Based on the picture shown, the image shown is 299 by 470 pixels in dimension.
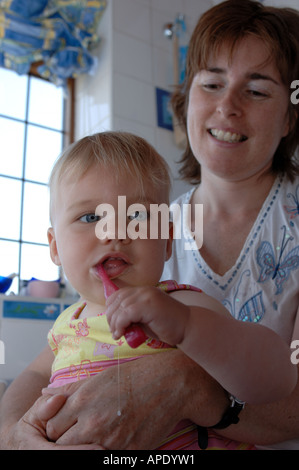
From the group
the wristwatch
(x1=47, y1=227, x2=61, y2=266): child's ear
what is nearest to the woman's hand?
the wristwatch

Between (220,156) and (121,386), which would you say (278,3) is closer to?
(220,156)

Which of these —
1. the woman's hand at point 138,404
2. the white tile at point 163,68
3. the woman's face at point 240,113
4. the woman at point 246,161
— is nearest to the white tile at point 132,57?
the white tile at point 163,68

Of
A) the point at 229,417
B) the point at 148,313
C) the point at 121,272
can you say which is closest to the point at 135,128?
the point at 121,272

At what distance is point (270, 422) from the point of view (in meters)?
0.80

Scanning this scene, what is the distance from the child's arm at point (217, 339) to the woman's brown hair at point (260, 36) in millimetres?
703

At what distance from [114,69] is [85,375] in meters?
2.23

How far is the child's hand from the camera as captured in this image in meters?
0.56

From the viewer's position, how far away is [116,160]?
2.73 feet

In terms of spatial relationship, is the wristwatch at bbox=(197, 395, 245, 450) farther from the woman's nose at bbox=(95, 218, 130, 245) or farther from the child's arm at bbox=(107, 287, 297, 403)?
the woman's nose at bbox=(95, 218, 130, 245)

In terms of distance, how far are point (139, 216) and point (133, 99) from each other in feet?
6.75

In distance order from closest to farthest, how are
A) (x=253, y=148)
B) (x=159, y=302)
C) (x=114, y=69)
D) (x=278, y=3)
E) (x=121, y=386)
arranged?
(x=159, y=302) < (x=121, y=386) < (x=253, y=148) < (x=278, y=3) < (x=114, y=69)

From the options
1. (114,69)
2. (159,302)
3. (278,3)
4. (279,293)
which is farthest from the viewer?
(114,69)

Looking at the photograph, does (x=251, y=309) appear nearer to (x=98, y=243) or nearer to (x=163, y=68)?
(x=98, y=243)

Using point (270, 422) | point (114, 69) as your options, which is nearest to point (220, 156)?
point (270, 422)
